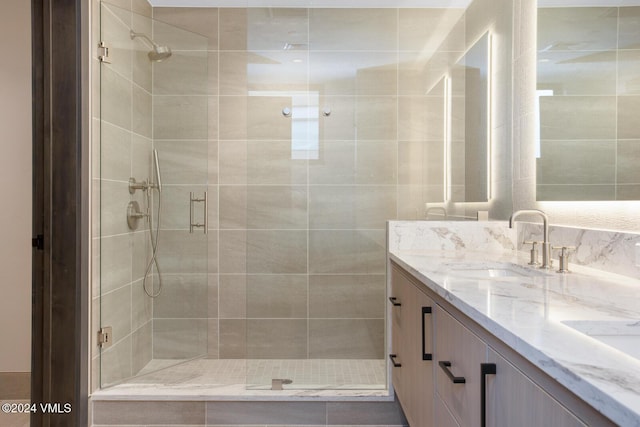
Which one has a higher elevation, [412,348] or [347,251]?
[347,251]

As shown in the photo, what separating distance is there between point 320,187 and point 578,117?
119 cm

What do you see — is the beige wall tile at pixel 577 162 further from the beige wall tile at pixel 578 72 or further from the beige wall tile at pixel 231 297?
the beige wall tile at pixel 231 297

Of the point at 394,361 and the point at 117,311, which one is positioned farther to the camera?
the point at 117,311

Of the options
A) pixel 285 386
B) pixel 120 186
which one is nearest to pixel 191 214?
pixel 120 186

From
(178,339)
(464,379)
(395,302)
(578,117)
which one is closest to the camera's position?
(464,379)

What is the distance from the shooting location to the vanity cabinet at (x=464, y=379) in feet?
2.10

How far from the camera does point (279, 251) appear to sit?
2.25 metres

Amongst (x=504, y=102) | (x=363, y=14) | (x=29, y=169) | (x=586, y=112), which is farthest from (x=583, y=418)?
(x=29, y=169)

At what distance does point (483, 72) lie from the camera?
233 centimetres

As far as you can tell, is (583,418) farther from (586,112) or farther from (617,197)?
(586,112)

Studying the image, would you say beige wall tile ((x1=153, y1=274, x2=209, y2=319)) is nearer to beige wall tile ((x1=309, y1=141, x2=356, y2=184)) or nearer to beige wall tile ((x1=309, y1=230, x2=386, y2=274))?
beige wall tile ((x1=309, y1=230, x2=386, y2=274))

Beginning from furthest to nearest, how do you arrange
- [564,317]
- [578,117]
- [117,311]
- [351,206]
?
[117,311], [351,206], [578,117], [564,317]

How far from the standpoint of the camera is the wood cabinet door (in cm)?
61

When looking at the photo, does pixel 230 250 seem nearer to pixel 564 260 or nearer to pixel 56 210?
pixel 56 210
